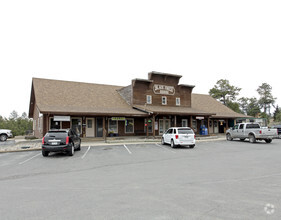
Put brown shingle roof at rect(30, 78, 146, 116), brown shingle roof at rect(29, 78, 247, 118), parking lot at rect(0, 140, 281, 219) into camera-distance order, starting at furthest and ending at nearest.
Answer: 1. brown shingle roof at rect(29, 78, 247, 118)
2. brown shingle roof at rect(30, 78, 146, 116)
3. parking lot at rect(0, 140, 281, 219)

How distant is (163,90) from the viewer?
29.0 m

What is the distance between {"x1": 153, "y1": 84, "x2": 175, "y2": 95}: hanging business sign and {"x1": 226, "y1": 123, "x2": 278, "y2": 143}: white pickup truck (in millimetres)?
9239

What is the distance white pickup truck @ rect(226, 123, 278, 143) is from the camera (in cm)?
2066

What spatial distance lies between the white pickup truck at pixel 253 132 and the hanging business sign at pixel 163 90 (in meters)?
9.24

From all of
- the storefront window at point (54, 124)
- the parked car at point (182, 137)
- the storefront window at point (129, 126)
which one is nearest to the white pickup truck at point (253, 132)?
the parked car at point (182, 137)

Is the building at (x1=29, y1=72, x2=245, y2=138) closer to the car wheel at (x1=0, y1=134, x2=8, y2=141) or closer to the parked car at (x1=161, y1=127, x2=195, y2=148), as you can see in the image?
the car wheel at (x1=0, y1=134, x2=8, y2=141)

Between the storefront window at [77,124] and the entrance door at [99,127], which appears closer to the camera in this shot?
the storefront window at [77,124]

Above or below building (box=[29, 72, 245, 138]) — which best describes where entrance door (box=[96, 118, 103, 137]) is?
below

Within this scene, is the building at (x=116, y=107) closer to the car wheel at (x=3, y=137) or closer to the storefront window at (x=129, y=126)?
the storefront window at (x=129, y=126)

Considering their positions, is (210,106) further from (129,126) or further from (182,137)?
(182,137)

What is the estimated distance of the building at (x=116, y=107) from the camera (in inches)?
891

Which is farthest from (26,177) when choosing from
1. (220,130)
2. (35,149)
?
(220,130)

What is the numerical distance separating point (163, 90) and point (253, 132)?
1207cm

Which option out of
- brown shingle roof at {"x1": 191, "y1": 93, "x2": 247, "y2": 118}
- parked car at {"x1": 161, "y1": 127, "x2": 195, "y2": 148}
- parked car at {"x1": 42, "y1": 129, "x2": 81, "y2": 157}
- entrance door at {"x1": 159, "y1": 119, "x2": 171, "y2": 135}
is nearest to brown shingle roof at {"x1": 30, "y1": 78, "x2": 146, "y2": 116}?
entrance door at {"x1": 159, "y1": 119, "x2": 171, "y2": 135}
